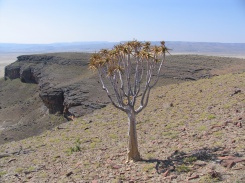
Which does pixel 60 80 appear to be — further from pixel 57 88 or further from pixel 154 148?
pixel 154 148

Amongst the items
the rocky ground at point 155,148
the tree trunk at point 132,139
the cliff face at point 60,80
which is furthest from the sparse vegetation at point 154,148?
the cliff face at point 60,80

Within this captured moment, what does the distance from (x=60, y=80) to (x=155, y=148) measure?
30.2 meters

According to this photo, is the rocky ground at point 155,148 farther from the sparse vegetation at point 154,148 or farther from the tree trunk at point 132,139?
the tree trunk at point 132,139

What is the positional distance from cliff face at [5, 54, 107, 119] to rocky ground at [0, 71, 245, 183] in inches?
340

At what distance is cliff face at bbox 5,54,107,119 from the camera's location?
103ft

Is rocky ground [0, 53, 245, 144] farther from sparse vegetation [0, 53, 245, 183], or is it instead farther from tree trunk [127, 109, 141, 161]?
tree trunk [127, 109, 141, 161]

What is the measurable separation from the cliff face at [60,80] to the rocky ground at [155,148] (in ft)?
28.4

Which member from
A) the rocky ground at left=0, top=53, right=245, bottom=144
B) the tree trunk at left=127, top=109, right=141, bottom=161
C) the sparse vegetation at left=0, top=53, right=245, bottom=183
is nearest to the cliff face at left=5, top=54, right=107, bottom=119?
the rocky ground at left=0, top=53, right=245, bottom=144

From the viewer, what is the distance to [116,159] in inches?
484

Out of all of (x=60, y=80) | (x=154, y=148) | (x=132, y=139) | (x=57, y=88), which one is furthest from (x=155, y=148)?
(x=60, y=80)

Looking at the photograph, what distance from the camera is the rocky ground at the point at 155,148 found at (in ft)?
32.6

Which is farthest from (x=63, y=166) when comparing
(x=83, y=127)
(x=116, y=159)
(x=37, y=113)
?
(x=37, y=113)

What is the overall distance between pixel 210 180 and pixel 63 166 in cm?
635

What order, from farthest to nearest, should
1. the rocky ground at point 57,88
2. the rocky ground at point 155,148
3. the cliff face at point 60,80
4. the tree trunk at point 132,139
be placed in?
the cliff face at point 60,80 → the rocky ground at point 57,88 → the tree trunk at point 132,139 → the rocky ground at point 155,148
